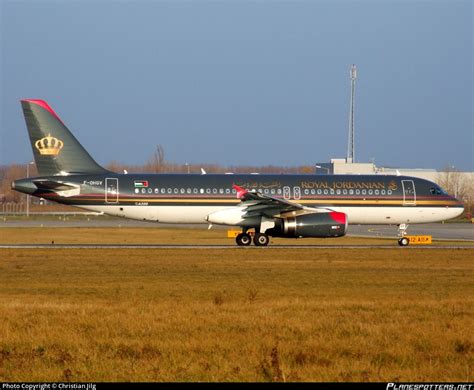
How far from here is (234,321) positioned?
16828 millimetres

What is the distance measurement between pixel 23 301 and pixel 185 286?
524cm

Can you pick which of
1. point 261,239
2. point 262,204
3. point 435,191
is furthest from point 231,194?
point 435,191

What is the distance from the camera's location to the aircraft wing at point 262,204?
40.9 metres

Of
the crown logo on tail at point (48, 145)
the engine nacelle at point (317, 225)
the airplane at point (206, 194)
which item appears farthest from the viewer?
the crown logo on tail at point (48, 145)

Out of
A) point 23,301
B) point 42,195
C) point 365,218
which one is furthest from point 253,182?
point 23,301

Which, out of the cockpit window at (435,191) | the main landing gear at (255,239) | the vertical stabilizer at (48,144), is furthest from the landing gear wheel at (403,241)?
the vertical stabilizer at (48,144)

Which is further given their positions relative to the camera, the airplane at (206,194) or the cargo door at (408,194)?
the cargo door at (408,194)

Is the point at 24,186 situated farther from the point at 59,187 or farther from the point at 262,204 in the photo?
the point at 262,204

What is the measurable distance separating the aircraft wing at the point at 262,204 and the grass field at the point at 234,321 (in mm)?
9203

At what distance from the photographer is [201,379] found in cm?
1172

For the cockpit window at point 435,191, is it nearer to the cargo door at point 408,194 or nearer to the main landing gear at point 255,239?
the cargo door at point 408,194

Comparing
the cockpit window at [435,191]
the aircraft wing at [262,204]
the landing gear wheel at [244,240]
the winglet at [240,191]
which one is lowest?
the landing gear wheel at [244,240]

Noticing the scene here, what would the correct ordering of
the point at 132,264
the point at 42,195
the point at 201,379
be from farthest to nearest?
the point at 42,195
the point at 132,264
the point at 201,379

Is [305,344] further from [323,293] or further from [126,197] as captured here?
[126,197]
